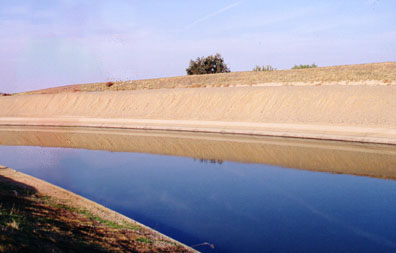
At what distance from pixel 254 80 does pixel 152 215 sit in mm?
36442

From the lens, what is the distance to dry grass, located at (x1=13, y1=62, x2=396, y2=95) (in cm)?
3659

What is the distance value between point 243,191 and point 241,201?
1058mm

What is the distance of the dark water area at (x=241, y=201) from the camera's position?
7.83m

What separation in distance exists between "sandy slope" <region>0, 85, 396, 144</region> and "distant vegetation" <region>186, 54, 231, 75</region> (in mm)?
26411

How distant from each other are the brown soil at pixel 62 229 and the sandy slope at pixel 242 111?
15365 mm

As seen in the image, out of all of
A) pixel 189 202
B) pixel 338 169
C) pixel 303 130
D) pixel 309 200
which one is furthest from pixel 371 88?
pixel 189 202

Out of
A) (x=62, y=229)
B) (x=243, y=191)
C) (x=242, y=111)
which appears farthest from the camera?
(x=242, y=111)

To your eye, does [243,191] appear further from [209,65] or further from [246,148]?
[209,65]

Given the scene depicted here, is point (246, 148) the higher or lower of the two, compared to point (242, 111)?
lower

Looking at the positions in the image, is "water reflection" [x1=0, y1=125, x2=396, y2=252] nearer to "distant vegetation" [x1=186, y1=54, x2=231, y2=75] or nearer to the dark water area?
the dark water area

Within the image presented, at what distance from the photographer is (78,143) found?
23.4 meters

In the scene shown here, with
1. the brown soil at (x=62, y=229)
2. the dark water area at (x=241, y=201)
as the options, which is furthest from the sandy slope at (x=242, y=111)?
the brown soil at (x=62, y=229)

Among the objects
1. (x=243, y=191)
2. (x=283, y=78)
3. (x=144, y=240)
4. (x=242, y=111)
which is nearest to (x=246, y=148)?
(x=243, y=191)

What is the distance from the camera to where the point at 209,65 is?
66375 mm
